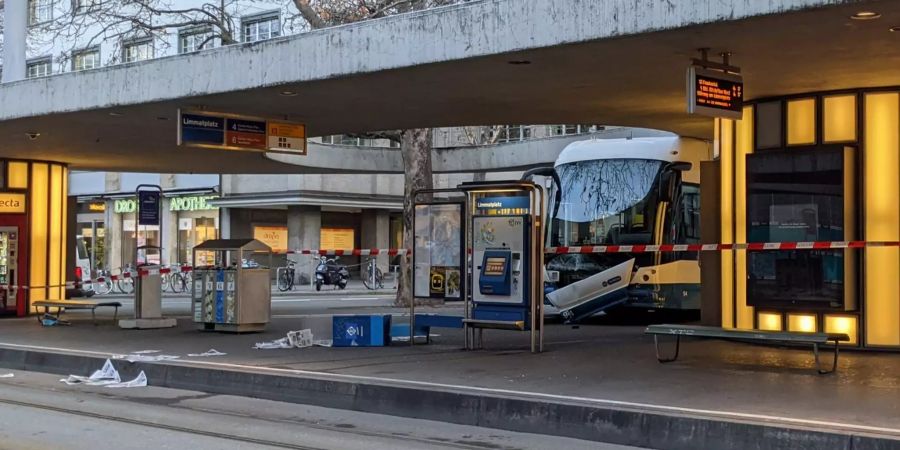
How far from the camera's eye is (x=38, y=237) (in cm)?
2084

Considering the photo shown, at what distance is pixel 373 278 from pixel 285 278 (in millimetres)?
3406

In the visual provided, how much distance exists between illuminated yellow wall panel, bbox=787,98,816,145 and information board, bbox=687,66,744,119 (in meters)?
2.39

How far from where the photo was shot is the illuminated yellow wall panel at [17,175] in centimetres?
2070

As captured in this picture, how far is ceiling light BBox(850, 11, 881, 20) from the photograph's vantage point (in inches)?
350

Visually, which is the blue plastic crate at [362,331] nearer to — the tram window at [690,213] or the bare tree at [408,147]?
the tram window at [690,213]

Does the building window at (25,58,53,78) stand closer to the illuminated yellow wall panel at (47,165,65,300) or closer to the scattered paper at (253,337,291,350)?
the illuminated yellow wall panel at (47,165,65,300)

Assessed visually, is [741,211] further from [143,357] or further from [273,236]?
[273,236]

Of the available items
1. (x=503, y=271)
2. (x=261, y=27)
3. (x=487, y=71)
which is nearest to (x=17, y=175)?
(x=503, y=271)

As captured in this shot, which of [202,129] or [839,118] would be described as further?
[202,129]

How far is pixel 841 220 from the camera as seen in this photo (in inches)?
505

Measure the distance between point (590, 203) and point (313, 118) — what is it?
575 cm

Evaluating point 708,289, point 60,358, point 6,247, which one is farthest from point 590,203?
point 6,247

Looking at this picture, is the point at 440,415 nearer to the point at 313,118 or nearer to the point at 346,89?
the point at 346,89

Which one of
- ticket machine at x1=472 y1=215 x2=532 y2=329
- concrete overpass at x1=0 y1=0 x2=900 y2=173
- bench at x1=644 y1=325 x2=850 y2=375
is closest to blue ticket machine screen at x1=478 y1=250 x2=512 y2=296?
ticket machine at x1=472 y1=215 x2=532 y2=329
